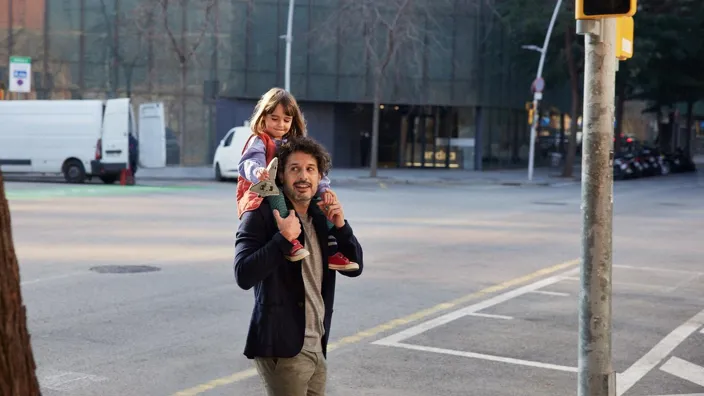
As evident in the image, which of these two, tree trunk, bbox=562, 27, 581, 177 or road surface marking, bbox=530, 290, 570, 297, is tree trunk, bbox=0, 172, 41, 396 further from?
tree trunk, bbox=562, 27, 581, 177

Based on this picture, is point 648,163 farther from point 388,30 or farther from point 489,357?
point 489,357

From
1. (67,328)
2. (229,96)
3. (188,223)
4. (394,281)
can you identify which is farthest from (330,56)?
(67,328)

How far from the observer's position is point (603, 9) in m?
5.92

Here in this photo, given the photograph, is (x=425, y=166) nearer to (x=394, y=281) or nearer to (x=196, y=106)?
(x=196, y=106)

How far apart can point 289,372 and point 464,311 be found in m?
6.31

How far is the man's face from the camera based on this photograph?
4.24m

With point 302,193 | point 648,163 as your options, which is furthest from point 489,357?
point 648,163

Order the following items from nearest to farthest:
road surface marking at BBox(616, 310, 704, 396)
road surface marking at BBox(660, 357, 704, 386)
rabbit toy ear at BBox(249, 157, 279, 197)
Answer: rabbit toy ear at BBox(249, 157, 279, 197), road surface marking at BBox(616, 310, 704, 396), road surface marking at BBox(660, 357, 704, 386)

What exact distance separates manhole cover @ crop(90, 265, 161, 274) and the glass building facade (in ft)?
97.0

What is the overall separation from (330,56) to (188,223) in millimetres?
30675

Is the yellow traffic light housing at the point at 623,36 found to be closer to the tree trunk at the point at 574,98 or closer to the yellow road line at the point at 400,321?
the yellow road line at the point at 400,321

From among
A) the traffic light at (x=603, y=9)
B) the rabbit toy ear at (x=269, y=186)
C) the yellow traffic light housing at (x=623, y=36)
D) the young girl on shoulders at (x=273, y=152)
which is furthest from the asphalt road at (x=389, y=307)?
the rabbit toy ear at (x=269, y=186)

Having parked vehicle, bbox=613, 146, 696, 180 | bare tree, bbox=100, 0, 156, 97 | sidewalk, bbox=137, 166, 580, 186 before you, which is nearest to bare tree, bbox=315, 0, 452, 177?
sidewalk, bbox=137, 166, 580, 186

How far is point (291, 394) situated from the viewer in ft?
13.9
